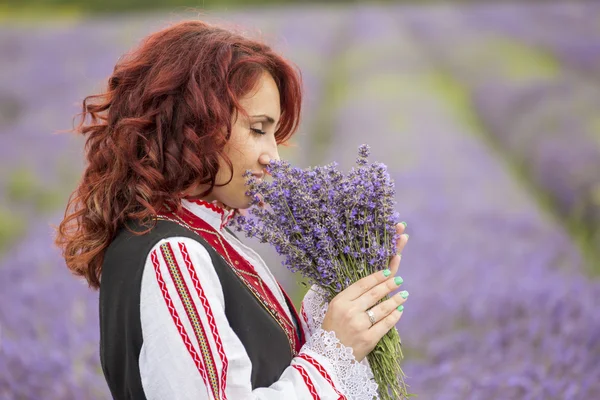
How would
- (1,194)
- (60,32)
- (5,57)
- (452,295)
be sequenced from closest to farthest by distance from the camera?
(452,295) → (1,194) → (5,57) → (60,32)

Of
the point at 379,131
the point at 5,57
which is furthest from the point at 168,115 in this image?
the point at 5,57

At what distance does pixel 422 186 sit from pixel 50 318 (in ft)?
A: 6.46

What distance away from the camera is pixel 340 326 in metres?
1.22

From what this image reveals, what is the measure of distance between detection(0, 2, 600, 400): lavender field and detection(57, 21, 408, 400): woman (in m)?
0.96

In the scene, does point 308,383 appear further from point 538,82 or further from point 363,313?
point 538,82

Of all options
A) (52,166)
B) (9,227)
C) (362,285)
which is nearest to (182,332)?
(362,285)

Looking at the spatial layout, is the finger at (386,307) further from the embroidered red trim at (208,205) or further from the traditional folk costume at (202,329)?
the embroidered red trim at (208,205)

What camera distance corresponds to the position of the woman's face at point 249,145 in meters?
1.25

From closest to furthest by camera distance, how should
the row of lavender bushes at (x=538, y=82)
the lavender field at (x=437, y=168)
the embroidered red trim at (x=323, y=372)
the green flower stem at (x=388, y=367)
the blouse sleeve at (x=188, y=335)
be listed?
the blouse sleeve at (x=188, y=335) < the embroidered red trim at (x=323, y=372) < the green flower stem at (x=388, y=367) < the lavender field at (x=437, y=168) < the row of lavender bushes at (x=538, y=82)

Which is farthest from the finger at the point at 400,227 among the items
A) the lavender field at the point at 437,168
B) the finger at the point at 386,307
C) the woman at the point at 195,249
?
the lavender field at the point at 437,168

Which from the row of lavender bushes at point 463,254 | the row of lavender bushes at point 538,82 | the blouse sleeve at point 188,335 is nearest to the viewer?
the blouse sleeve at point 188,335

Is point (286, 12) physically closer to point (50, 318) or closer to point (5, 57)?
point (5, 57)

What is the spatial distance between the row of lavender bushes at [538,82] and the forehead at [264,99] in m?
2.43

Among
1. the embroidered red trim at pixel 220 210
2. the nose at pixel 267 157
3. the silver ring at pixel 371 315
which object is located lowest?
the silver ring at pixel 371 315
